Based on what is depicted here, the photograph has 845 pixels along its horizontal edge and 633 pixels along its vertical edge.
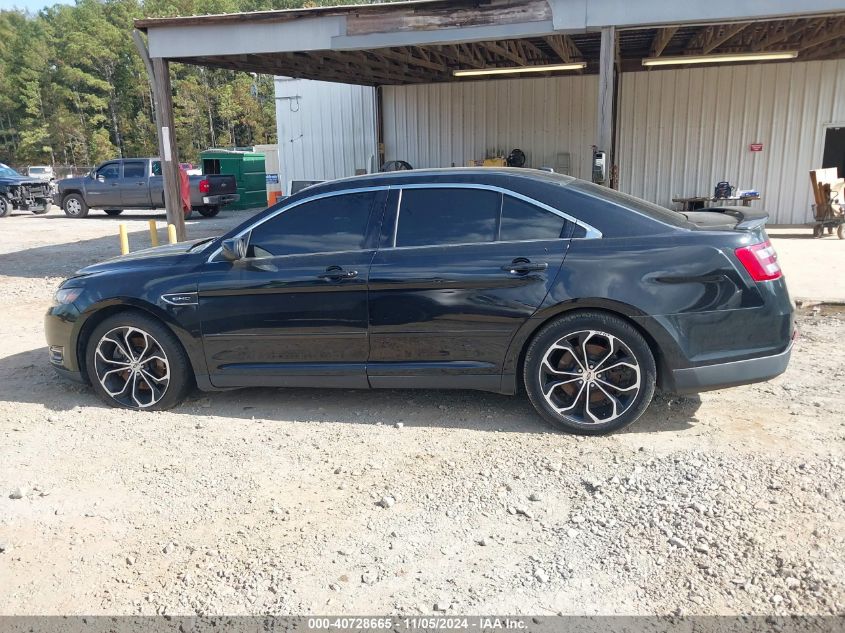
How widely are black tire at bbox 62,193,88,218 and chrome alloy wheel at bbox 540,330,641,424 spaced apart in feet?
71.8

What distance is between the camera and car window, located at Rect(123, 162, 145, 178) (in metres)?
21.6

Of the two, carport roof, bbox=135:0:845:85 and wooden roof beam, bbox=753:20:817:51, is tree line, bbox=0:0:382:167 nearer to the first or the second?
carport roof, bbox=135:0:845:85

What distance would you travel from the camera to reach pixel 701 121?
15336 millimetres

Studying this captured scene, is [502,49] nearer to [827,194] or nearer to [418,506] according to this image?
[827,194]

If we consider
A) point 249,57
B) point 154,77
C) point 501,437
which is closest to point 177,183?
point 154,77

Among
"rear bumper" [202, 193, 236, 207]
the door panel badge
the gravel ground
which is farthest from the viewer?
"rear bumper" [202, 193, 236, 207]

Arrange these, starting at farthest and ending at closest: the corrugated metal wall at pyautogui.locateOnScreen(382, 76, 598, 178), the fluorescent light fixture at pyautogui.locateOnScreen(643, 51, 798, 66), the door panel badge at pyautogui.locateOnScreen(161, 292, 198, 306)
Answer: the corrugated metal wall at pyautogui.locateOnScreen(382, 76, 598, 178) → the fluorescent light fixture at pyautogui.locateOnScreen(643, 51, 798, 66) → the door panel badge at pyautogui.locateOnScreen(161, 292, 198, 306)

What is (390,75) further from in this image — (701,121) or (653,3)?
(653,3)

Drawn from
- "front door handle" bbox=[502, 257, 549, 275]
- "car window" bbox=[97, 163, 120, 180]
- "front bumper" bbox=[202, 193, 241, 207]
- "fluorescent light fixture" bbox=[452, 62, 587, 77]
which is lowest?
"front bumper" bbox=[202, 193, 241, 207]

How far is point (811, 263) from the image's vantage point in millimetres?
10188

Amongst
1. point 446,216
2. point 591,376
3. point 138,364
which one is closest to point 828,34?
point 446,216

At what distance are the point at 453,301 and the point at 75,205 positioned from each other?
21814mm

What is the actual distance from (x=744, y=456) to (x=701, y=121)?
13225mm

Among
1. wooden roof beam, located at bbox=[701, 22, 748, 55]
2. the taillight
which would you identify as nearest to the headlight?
the taillight
